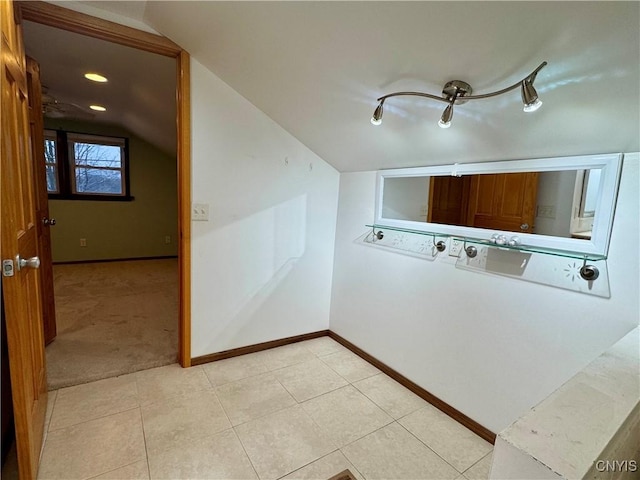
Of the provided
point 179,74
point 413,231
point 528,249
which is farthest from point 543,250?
point 179,74

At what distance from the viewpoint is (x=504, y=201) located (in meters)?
1.66

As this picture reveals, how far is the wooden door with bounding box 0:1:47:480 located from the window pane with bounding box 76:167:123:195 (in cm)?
382

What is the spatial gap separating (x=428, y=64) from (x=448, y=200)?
91 centimetres

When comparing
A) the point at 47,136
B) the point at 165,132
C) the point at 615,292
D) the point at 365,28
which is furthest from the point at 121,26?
the point at 47,136

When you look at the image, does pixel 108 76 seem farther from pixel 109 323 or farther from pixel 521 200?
pixel 521 200

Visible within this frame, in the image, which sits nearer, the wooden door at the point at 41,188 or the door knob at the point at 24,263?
the door knob at the point at 24,263

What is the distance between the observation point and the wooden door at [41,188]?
6.79 feet

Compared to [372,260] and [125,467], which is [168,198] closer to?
[372,260]

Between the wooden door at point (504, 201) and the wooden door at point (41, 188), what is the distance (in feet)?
9.00

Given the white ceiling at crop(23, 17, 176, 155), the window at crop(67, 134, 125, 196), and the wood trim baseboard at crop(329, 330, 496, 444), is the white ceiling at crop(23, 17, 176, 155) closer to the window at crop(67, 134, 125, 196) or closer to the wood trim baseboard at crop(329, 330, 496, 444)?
the window at crop(67, 134, 125, 196)

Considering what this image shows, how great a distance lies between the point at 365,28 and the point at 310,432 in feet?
6.24

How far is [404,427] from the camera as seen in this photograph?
1.77 m

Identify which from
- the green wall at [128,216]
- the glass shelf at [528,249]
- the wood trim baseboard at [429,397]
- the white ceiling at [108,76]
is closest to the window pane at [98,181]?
the green wall at [128,216]

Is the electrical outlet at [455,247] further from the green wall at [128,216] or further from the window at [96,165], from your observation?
the window at [96,165]
